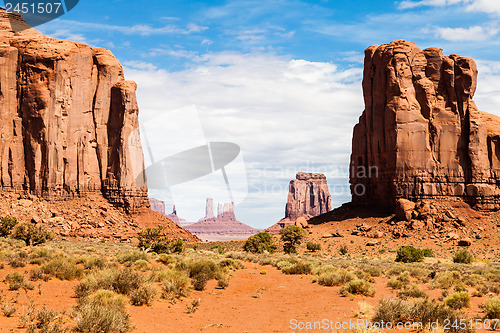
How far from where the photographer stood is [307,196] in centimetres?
16788

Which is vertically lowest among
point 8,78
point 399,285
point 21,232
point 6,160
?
point 399,285

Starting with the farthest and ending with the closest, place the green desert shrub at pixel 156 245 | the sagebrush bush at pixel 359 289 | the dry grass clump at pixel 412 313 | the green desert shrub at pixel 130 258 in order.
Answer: the green desert shrub at pixel 156 245, the green desert shrub at pixel 130 258, the sagebrush bush at pixel 359 289, the dry grass clump at pixel 412 313

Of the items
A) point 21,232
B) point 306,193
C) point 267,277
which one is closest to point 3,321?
point 267,277

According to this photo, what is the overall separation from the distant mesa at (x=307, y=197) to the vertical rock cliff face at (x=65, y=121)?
99.0 m

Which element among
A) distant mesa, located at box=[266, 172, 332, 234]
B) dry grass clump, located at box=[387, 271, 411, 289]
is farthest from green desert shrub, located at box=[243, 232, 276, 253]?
distant mesa, located at box=[266, 172, 332, 234]

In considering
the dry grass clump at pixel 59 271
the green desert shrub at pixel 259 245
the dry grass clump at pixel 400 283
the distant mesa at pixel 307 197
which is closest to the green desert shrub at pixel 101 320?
the dry grass clump at pixel 59 271

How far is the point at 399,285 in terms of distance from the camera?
19844 mm

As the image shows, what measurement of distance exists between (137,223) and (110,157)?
36.6 feet

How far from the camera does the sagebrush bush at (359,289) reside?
1788 cm

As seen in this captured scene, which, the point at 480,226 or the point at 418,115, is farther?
the point at 418,115

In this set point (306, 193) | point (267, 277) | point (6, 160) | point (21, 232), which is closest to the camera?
point (267, 277)

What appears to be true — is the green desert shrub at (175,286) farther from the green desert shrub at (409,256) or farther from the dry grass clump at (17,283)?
the green desert shrub at (409,256)

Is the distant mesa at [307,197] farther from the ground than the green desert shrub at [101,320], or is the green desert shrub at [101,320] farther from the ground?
the distant mesa at [307,197]

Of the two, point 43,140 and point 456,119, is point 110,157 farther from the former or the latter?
point 456,119
